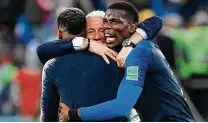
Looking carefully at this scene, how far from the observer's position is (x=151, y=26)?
6195mm

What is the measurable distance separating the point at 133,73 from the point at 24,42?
314 inches

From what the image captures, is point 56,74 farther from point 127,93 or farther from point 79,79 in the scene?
point 127,93

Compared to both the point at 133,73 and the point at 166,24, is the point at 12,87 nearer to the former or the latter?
the point at 166,24

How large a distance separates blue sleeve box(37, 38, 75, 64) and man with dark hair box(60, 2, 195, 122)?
0.88 ft

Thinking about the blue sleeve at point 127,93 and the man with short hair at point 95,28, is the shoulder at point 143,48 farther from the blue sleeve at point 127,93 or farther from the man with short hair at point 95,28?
the man with short hair at point 95,28

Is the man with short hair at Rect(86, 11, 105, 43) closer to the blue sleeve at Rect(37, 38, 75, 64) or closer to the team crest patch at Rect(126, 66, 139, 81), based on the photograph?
the blue sleeve at Rect(37, 38, 75, 64)

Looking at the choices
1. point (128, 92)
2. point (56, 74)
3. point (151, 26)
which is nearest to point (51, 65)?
point (56, 74)

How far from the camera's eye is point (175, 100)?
5902 mm

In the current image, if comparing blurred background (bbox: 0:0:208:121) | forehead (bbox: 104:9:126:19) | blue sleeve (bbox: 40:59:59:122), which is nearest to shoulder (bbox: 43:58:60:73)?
blue sleeve (bbox: 40:59:59:122)

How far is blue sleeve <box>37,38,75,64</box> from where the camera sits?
19.6ft

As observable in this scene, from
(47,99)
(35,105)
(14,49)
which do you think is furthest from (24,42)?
(47,99)

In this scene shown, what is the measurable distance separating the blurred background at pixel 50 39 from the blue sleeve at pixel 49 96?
599 cm

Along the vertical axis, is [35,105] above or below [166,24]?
below

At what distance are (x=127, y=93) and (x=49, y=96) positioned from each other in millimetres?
570
